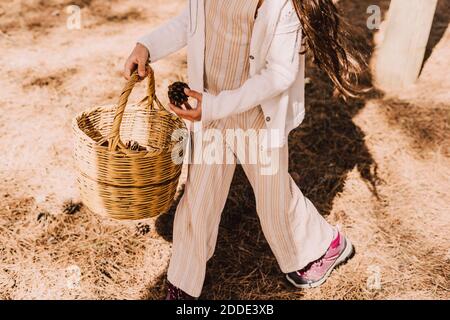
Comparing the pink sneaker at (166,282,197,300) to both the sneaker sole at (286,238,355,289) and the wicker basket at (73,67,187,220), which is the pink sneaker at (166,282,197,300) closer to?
the wicker basket at (73,67,187,220)

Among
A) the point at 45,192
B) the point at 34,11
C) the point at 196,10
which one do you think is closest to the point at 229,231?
the point at 45,192

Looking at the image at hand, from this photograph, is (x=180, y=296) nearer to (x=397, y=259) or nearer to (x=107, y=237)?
(x=107, y=237)

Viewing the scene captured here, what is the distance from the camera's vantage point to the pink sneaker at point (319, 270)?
2.95 m

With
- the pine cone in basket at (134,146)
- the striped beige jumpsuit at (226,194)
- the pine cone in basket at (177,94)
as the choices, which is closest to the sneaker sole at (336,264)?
the striped beige jumpsuit at (226,194)

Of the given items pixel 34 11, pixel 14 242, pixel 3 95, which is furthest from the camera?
pixel 34 11

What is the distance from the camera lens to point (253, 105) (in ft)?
7.06

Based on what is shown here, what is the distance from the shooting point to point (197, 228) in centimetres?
260

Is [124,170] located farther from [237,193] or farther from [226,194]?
[237,193]

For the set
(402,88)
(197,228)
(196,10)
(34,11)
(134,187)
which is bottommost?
(34,11)

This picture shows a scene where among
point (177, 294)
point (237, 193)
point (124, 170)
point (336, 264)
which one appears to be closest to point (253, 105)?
point (124, 170)

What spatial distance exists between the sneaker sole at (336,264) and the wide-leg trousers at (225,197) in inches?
7.8

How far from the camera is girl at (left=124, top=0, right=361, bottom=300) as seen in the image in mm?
2086
